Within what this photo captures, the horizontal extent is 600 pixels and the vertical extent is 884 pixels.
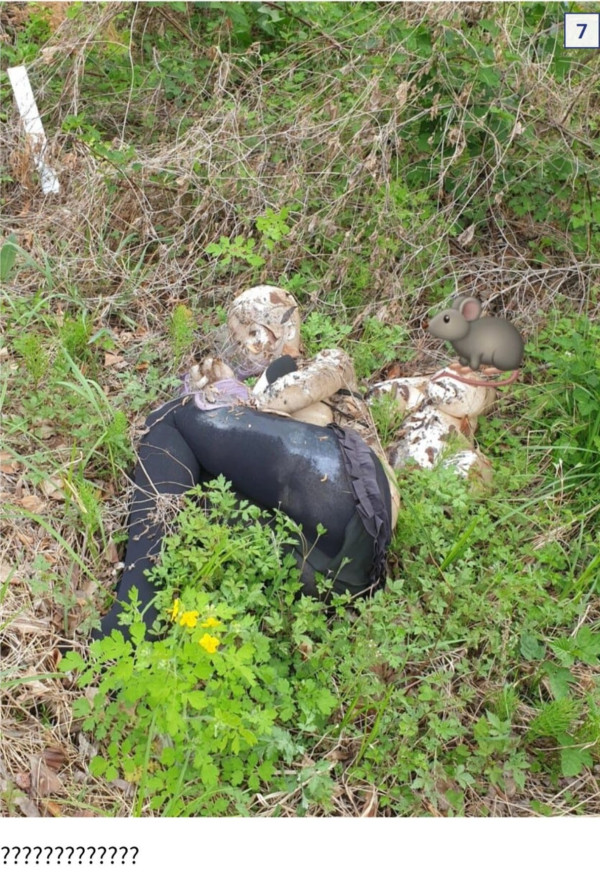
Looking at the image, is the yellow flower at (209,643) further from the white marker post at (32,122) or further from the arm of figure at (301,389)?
the white marker post at (32,122)

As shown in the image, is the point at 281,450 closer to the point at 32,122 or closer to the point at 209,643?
the point at 209,643

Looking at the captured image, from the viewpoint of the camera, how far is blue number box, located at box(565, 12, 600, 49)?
369cm

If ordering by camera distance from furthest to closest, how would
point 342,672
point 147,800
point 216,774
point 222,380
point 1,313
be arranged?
point 1,313 → point 222,380 → point 342,672 → point 147,800 → point 216,774

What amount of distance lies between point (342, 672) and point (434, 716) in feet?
0.99

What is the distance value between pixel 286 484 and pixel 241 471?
0.18m

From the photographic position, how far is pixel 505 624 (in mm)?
2666

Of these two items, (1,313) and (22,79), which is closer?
(1,313)

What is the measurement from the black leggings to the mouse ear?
0.74 m

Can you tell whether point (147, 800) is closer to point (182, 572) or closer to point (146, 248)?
point (182, 572)

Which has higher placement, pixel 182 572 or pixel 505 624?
pixel 182 572

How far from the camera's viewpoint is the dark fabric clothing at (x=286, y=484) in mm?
2678

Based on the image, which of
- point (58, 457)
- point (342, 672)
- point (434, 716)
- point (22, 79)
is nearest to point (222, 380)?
point (58, 457)

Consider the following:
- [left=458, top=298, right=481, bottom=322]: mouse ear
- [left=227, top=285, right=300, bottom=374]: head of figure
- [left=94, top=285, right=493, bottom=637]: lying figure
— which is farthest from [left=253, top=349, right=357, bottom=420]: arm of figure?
[left=458, top=298, right=481, bottom=322]: mouse ear

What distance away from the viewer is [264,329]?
10.3 feet
